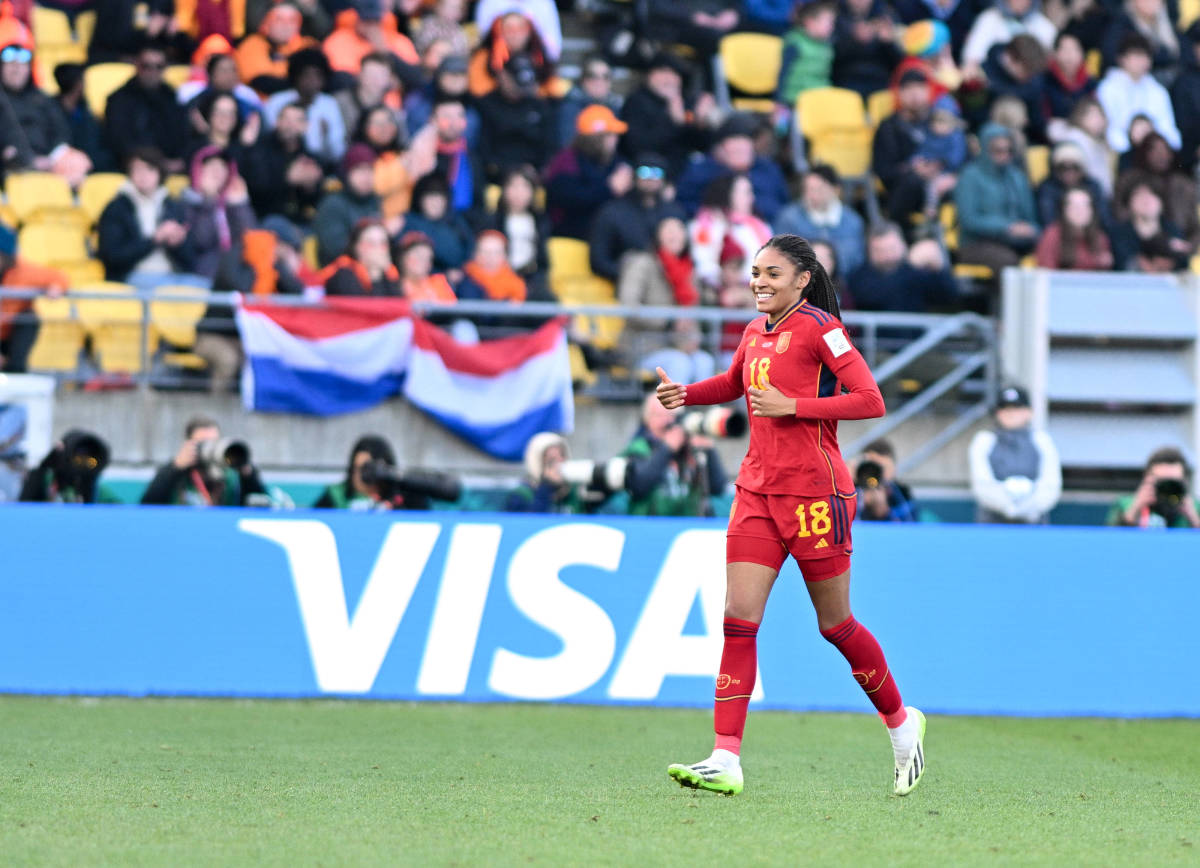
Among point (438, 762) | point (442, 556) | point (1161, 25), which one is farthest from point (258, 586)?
point (1161, 25)

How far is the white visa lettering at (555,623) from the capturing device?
9508 mm

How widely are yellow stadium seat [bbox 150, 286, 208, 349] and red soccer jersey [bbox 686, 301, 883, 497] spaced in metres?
6.66

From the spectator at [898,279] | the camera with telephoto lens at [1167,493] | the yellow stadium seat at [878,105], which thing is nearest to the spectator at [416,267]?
the spectator at [898,279]

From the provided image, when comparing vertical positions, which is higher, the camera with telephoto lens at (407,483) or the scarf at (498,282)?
the scarf at (498,282)

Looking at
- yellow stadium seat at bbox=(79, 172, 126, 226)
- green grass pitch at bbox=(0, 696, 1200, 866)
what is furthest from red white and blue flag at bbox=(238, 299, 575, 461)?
green grass pitch at bbox=(0, 696, 1200, 866)

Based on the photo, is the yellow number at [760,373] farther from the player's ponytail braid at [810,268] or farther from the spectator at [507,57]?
the spectator at [507,57]

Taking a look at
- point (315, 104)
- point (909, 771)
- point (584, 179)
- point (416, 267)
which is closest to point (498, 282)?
point (416, 267)

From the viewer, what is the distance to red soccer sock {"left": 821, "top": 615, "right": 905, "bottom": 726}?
6.31m

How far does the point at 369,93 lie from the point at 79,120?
2.30m

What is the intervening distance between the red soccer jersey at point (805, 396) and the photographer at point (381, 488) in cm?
445

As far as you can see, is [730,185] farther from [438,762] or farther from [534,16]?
[438,762]

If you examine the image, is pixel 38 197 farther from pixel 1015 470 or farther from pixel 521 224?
pixel 1015 470

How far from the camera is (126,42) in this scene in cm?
1472

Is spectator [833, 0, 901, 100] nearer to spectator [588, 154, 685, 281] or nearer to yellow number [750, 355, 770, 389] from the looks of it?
spectator [588, 154, 685, 281]
